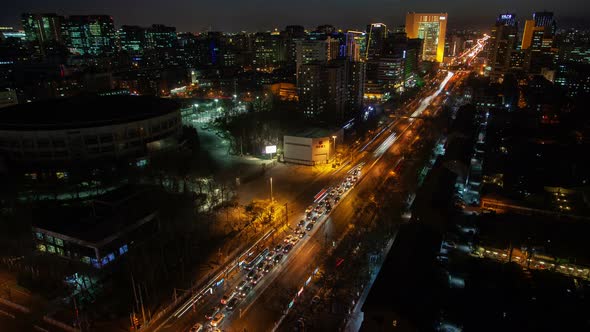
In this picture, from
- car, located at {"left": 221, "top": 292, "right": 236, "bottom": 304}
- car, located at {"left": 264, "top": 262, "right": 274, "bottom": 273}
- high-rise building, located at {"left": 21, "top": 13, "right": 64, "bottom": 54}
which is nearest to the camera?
car, located at {"left": 221, "top": 292, "right": 236, "bottom": 304}

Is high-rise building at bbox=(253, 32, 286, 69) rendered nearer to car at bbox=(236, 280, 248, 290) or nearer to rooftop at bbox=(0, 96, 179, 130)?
rooftop at bbox=(0, 96, 179, 130)

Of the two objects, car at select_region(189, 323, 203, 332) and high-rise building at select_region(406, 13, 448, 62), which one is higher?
high-rise building at select_region(406, 13, 448, 62)

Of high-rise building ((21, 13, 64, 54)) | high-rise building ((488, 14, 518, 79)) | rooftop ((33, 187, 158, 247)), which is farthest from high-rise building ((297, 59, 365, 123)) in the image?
high-rise building ((21, 13, 64, 54))

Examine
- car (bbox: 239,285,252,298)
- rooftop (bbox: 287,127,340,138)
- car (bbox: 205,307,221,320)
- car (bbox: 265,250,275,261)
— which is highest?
rooftop (bbox: 287,127,340,138)

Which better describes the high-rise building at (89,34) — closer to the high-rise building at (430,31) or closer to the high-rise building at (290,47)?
the high-rise building at (290,47)

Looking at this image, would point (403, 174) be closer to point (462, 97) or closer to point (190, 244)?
point (190, 244)

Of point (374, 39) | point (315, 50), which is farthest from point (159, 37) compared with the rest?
point (315, 50)

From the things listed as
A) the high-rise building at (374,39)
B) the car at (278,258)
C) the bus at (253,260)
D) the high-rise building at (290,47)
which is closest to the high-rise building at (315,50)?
the high-rise building at (290,47)

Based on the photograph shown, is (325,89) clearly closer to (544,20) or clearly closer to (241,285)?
(241,285)
